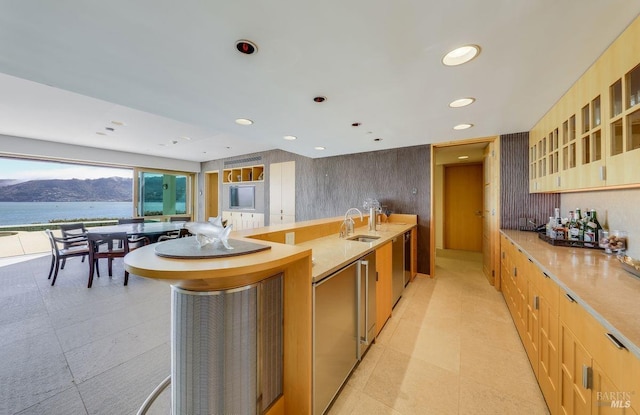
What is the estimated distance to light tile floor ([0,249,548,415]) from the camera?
1.44 m

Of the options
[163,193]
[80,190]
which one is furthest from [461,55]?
[80,190]

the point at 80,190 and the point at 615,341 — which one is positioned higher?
the point at 80,190

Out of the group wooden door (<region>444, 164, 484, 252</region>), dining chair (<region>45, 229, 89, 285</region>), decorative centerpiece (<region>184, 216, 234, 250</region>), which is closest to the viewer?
decorative centerpiece (<region>184, 216, 234, 250</region>)

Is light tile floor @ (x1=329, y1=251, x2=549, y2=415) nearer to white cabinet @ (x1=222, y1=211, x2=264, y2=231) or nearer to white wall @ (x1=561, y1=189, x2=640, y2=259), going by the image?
white wall @ (x1=561, y1=189, x2=640, y2=259)

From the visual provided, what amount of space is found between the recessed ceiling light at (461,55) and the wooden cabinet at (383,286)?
1.53m

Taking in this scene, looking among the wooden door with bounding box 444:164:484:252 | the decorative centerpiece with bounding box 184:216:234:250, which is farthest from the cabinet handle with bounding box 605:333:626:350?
the wooden door with bounding box 444:164:484:252

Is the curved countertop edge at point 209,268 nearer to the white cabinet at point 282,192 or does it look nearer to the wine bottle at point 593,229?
the wine bottle at point 593,229

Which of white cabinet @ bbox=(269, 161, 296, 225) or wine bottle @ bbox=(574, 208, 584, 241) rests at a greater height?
white cabinet @ bbox=(269, 161, 296, 225)

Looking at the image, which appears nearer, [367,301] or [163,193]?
[367,301]

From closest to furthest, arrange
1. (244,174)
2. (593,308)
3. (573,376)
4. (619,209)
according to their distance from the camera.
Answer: (593,308) → (573,376) → (619,209) → (244,174)

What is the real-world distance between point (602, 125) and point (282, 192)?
16.9 feet

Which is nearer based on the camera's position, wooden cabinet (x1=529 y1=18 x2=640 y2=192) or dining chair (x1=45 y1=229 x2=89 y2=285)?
wooden cabinet (x1=529 y1=18 x2=640 y2=192)

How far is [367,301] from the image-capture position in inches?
73.5

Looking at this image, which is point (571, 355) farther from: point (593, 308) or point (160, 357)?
point (160, 357)
